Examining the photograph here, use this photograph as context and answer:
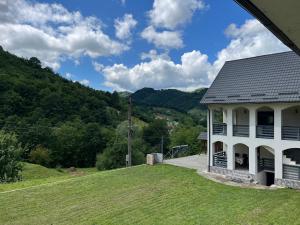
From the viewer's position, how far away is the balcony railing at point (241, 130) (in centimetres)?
1729

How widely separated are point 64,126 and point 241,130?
133 feet

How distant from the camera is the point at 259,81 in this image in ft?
57.4

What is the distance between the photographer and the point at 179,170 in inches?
748

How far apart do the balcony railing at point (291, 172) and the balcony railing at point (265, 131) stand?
1772mm

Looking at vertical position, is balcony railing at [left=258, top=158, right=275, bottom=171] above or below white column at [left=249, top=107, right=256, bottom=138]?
below

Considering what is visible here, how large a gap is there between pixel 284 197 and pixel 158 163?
9.73 metres

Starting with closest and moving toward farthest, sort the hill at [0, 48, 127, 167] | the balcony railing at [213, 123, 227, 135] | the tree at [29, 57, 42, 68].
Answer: the balcony railing at [213, 123, 227, 135] → the hill at [0, 48, 127, 167] → the tree at [29, 57, 42, 68]

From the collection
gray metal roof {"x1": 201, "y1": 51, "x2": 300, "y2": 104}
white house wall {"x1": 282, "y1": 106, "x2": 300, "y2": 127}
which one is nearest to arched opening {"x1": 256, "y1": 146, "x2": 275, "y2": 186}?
white house wall {"x1": 282, "y1": 106, "x2": 300, "y2": 127}

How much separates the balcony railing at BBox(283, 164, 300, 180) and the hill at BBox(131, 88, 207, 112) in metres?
102

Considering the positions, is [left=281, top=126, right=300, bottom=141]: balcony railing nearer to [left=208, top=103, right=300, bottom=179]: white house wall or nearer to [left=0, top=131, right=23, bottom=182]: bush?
[left=208, top=103, right=300, bottom=179]: white house wall

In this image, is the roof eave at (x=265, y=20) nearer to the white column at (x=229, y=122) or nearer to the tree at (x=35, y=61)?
the white column at (x=229, y=122)

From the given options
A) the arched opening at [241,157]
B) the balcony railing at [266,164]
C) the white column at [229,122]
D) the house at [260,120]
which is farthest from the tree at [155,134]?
the balcony railing at [266,164]

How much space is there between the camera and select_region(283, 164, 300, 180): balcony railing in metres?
14.9

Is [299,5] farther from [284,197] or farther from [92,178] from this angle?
[92,178]
